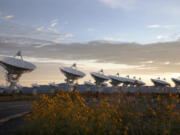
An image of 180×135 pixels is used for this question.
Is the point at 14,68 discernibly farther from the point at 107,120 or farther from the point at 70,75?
the point at 107,120

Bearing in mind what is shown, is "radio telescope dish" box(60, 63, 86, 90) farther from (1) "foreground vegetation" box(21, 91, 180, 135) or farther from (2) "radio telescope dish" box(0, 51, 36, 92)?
(1) "foreground vegetation" box(21, 91, 180, 135)

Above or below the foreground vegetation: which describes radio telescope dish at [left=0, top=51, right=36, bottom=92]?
above

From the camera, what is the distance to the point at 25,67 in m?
35.8

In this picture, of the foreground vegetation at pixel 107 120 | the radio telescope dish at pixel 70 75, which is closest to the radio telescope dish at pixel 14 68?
the radio telescope dish at pixel 70 75

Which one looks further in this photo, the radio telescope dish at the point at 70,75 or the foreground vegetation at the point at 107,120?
the radio telescope dish at the point at 70,75

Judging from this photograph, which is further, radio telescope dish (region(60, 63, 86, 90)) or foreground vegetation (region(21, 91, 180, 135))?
radio telescope dish (region(60, 63, 86, 90))

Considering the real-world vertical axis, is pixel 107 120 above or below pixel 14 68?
below

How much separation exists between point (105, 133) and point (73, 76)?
3747 cm

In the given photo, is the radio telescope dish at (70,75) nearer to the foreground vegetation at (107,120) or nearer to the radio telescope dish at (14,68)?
the radio telescope dish at (14,68)

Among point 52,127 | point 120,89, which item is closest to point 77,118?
point 52,127

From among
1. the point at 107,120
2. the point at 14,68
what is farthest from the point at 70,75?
the point at 107,120

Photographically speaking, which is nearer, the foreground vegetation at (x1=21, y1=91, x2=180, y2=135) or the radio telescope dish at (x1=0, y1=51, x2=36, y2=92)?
the foreground vegetation at (x1=21, y1=91, x2=180, y2=135)

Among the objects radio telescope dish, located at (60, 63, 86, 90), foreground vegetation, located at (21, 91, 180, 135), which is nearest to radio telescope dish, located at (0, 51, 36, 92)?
radio telescope dish, located at (60, 63, 86, 90)

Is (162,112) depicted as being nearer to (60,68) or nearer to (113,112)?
(113,112)
